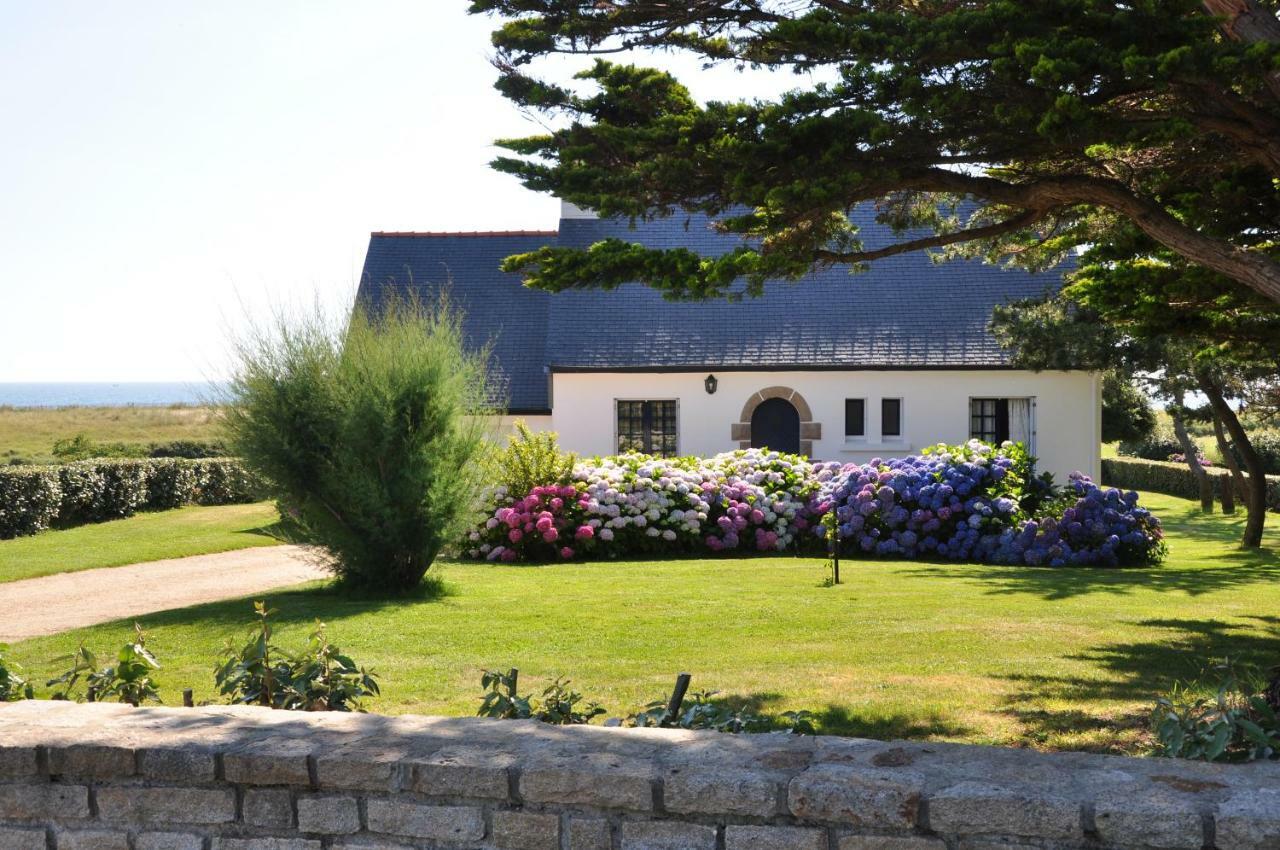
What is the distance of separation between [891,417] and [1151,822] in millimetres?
19481

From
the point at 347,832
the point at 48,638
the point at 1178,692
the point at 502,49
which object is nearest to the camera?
the point at 347,832

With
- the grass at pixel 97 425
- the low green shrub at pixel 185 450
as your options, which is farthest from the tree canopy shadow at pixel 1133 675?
the grass at pixel 97 425

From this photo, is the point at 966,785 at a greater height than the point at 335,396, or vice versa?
the point at 335,396

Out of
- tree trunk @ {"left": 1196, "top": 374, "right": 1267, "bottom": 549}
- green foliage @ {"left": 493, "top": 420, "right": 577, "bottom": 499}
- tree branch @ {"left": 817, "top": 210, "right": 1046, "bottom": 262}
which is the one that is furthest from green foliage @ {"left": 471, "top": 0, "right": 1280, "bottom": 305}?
tree trunk @ {"left": 1196, "top": 374, "right": 1267, "bottom": 549}

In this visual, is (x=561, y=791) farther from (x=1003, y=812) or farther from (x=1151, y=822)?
(x=1151, y=822)

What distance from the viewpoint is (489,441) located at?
503 inches

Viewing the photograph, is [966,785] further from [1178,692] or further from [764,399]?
[764,399]

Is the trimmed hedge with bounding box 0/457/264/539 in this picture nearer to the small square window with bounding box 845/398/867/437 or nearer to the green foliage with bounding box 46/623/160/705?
the small square window with bounding box 845/398/867/437

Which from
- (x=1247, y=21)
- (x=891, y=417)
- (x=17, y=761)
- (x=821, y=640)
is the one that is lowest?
(x=821, y=640)

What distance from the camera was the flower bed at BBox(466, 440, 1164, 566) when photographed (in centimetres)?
1620

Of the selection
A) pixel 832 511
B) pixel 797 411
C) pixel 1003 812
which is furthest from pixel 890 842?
pixel 797 411

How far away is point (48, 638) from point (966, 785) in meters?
8.61

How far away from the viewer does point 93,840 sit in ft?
13.5

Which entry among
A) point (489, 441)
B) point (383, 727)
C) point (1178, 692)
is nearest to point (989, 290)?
point (489, 441)
